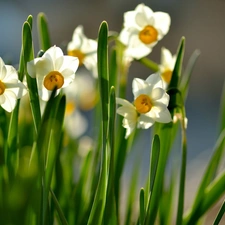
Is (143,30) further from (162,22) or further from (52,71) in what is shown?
(52,71)

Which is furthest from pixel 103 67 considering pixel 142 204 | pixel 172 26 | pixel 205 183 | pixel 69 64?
pixel 172 26

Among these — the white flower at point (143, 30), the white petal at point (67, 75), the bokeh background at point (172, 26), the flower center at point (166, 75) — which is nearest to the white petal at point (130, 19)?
the white flower at point (143, 30)

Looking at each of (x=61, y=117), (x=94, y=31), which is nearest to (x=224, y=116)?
(x=61, y=117)

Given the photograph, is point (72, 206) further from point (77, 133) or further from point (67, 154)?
point (77, 133)

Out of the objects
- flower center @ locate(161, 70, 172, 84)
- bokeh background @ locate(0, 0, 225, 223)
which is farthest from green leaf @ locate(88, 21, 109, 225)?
bokeh background @ locate(0, 0, 225, 223)

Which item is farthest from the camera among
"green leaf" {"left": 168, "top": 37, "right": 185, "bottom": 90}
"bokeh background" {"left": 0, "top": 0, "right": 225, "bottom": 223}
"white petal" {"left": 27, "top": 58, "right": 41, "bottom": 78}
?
"bokeh background" {"left": 0, "top": 0, "right": 225, "bottom": 223}

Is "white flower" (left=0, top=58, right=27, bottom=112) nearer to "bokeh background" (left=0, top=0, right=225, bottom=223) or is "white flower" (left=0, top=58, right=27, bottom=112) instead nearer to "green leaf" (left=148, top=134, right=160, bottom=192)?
"green leaf" (left=148, top=134, right=160, bottom=192)
